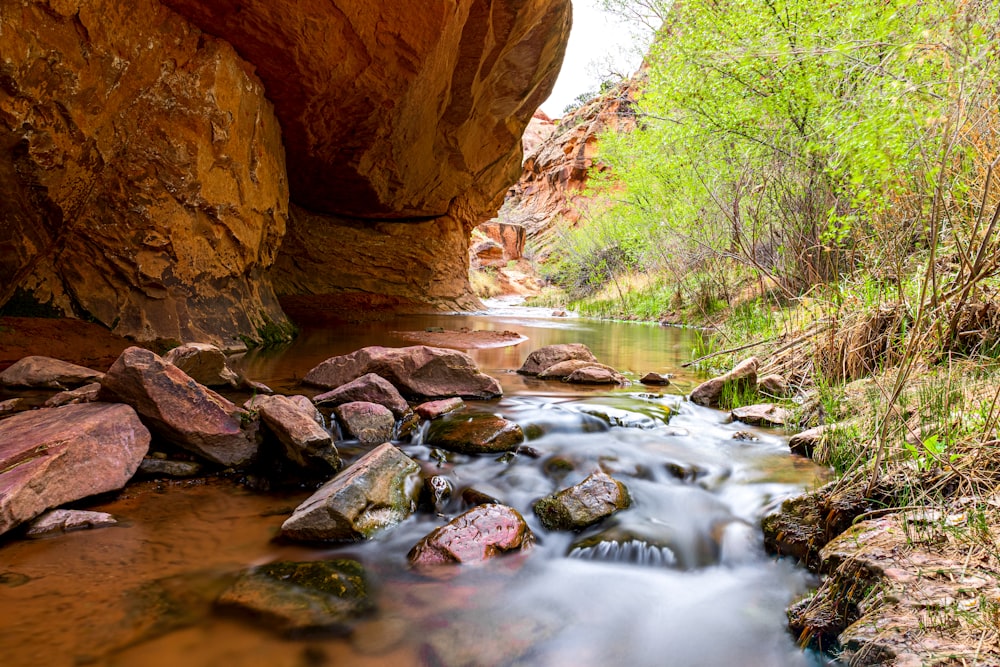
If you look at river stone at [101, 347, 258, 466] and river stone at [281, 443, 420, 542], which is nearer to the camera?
river stone at [281, 443, 420, 542]

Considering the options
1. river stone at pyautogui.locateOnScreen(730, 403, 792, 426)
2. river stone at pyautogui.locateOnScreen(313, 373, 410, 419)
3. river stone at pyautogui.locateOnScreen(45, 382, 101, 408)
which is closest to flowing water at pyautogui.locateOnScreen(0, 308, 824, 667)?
river stone at pyautogui.locateOnScreen(730, 403, 792, 426)

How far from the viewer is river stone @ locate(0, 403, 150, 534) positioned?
6.53 ft

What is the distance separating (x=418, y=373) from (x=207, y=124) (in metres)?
3.61

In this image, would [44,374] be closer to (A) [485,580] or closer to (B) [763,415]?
(A) [485,580]

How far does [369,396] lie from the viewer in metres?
3.68

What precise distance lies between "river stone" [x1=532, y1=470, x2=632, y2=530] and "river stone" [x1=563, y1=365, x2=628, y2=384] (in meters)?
2.38

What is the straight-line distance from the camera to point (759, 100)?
516 cm

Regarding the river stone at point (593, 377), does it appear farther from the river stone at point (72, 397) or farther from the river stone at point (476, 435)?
the river stone at point (72, 397)

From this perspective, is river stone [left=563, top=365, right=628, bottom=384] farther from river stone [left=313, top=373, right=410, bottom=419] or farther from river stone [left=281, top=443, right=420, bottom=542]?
river stone [left=281, top=443, right=420, bottom=542]

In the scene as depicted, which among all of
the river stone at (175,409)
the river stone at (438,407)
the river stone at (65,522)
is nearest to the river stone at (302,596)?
the river stone at (65,522)

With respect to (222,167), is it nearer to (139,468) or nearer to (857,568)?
(139,468)

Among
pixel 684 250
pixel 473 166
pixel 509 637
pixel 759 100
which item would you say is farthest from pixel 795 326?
pixel 473 166

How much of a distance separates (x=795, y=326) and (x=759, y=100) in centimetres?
221

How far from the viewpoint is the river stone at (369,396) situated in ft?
11.9
